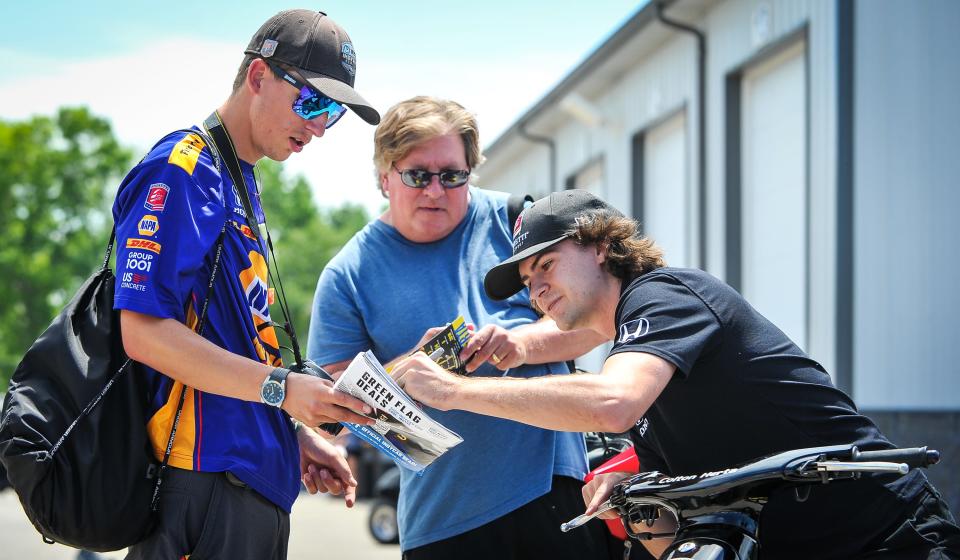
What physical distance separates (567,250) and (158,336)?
4.50ft

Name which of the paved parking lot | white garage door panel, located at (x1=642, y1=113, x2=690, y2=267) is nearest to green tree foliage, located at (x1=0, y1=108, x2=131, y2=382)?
the paved parking lot

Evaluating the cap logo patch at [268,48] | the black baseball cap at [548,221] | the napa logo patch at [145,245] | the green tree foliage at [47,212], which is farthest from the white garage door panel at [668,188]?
the green tree foliage at [47,212]

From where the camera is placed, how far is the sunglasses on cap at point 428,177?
4.14 meters

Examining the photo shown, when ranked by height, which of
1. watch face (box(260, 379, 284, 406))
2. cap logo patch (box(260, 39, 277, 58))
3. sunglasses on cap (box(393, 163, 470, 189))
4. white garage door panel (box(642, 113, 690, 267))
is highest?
white garage door panel (box(642, 113, 690, 267))

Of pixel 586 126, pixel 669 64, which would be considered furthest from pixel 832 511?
pixel 586 126

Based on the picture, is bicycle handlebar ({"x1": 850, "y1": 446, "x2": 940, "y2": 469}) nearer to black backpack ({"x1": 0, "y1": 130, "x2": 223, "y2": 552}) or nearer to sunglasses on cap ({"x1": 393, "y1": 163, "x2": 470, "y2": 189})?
black backpack ({"x1": 0, "y1": 130, "x2": 223, "y2": 552})

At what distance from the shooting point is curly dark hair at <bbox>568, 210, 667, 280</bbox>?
3.48 meters

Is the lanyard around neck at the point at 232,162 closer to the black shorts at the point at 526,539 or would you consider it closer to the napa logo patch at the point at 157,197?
the napa logo patch at the point at 157,197

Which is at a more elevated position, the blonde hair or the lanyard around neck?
the blonde hair

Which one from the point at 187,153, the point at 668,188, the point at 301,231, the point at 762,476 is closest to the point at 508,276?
the point at 187,153

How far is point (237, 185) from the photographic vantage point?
315 centimetres

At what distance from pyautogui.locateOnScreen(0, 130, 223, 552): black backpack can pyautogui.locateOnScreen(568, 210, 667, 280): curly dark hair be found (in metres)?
1.25

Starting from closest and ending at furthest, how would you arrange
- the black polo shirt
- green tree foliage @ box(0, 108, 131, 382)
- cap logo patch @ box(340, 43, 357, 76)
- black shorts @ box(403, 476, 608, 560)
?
the black polo shirt < cap logo patch @ box(340, 43, 357, 76) < black shorts @ box(403, 476, 608, 560) < green tree foliage @ box(0, 108, 131, 382)

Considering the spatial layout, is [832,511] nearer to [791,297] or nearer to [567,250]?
[567,250]
